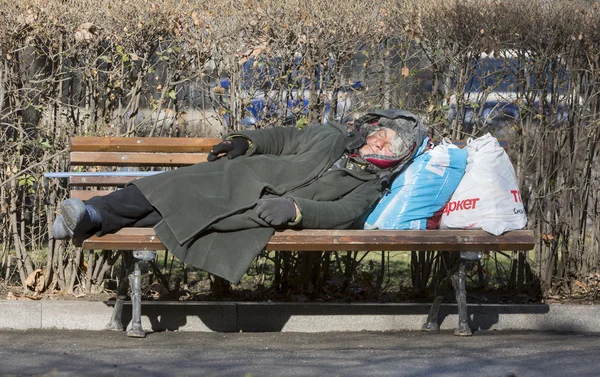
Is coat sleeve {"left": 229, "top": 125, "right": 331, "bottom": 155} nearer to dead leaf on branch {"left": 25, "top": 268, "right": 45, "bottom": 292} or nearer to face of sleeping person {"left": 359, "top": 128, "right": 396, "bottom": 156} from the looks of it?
face of sleeping person {"left": 359, "top": 128, "right": 396, "bottom": 156}

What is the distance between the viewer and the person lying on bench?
5637 mm

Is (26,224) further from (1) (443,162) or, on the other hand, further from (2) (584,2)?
(2) (584,2)

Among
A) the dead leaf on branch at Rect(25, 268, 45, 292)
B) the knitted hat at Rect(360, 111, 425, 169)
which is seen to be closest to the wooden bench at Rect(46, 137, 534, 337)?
the knitted hat at Rect(360, 111, 425, 169)

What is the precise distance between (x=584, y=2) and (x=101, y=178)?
3.42 metres

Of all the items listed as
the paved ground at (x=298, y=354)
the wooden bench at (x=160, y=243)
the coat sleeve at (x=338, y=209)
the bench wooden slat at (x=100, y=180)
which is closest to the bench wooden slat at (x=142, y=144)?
the wooden bench at (x=160, y=243)

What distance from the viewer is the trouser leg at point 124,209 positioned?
5.66 m

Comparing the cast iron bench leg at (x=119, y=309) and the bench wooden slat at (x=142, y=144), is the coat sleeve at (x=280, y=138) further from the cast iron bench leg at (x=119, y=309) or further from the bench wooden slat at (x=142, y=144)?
the cast iron bench leg at (x=119, y=309)

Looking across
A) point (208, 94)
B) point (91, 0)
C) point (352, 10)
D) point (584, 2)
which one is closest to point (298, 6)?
point (352, 10)

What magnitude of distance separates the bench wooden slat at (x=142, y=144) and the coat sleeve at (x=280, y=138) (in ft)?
1.19

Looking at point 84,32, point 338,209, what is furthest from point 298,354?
point 84,32

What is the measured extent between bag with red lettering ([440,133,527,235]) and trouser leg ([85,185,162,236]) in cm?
175

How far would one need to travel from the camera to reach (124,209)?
5.72 meters

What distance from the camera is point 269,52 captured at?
6703 millimetres

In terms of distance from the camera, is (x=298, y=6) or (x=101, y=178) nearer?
(x=101, y=178)
